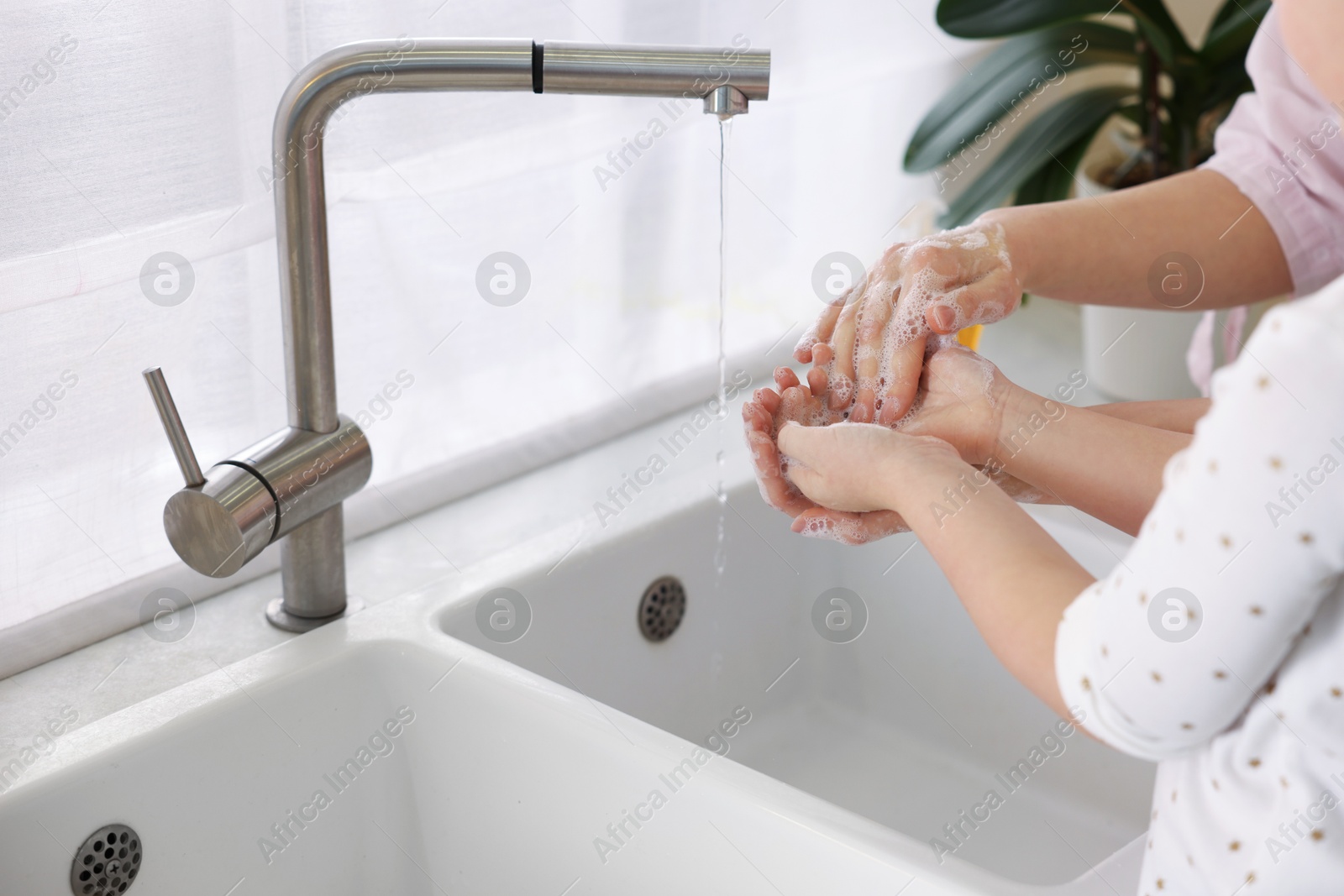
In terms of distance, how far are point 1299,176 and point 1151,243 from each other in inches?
4.9

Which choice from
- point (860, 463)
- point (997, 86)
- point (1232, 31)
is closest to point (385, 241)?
point (860, 463)

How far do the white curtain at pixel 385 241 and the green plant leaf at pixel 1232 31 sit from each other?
0.28m

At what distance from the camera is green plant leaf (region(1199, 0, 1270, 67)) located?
1.27 metres

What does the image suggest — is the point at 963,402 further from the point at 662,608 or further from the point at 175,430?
the point at 175,430

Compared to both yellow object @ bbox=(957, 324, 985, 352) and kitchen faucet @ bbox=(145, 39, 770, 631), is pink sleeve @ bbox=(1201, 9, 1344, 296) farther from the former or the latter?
kitchen faucet @ bbox=(145, 39, 770, 631)

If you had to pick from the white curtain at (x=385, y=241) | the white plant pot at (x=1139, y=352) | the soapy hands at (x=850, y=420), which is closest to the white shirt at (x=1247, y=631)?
the soapy hands at (x=850, y=420)

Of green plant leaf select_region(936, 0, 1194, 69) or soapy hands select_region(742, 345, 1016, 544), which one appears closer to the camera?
soapy hands select_region(742, 345, 1016, 544)

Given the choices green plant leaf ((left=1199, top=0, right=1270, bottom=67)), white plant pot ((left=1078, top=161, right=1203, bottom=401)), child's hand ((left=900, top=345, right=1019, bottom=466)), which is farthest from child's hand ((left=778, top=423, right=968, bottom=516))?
green plant leaf ((left=1199, top=0, right=1270, bottom=67))

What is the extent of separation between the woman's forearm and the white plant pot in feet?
0.88

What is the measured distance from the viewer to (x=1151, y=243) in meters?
0.88

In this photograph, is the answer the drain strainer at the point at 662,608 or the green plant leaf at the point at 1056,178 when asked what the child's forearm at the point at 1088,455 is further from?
the green plant leaf at the point at 1056,178

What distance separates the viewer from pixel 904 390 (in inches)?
30.1

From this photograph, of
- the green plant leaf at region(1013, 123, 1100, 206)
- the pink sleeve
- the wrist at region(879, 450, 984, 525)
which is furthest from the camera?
the green plant leaf at region(1013, 123, 1100, 206)

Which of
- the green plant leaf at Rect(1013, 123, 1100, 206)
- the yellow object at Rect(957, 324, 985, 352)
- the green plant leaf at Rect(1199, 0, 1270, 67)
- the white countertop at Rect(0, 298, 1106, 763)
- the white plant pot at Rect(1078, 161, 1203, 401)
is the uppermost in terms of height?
the green plant leaf at Rect(1199, 0, 1270, 67)
